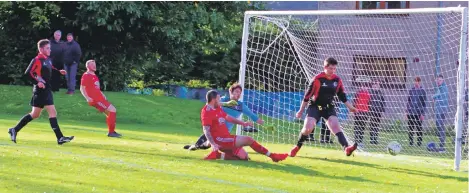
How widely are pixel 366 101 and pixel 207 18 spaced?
12.0 m

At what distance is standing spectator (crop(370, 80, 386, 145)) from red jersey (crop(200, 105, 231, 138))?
690 cm

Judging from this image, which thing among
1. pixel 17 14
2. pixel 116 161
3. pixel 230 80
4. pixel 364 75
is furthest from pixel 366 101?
pixel 230 80

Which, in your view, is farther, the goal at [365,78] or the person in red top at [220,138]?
the goal at [365,78]

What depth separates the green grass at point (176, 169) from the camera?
1129 centimetres

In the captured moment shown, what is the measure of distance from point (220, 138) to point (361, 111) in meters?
6.84

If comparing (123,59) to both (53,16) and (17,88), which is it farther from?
(17,88)

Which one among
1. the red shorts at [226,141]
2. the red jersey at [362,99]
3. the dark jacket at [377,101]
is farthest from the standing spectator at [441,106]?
the red shorts at [226,141]

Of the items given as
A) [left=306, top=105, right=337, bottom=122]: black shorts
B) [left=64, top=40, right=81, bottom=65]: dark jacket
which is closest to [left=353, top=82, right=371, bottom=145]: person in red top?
[left=306, top=105, right=337, bottom=122]: black shorts

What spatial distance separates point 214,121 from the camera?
47.0ft

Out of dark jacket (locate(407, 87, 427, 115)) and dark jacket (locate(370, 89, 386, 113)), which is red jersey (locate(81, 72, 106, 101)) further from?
dark jacket (locate(407, 87, 427, 115))

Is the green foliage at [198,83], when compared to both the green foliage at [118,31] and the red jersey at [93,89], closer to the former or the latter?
the green foliage at [118,31]

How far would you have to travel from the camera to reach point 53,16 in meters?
31.0

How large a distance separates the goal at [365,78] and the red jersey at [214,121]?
3.68 metres

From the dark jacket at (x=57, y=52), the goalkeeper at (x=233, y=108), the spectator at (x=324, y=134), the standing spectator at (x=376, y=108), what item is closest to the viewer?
the goalkeeper at (x=233, y=108)
